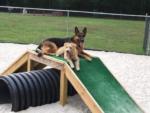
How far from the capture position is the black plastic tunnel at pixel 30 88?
803cm

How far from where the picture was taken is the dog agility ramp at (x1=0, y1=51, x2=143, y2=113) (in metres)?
7.81

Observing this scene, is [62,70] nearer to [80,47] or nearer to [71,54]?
[71,54]

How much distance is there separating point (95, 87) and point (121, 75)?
3.95 meters

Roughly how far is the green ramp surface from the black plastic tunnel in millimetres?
648

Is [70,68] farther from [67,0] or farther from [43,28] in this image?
[67,0]

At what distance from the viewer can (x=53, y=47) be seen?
9195 mm

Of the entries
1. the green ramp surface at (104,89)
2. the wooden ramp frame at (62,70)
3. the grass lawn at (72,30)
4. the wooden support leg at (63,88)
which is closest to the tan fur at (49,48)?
the wooden ramp frame at (62,70)

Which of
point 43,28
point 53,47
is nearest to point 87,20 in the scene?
point 43,28

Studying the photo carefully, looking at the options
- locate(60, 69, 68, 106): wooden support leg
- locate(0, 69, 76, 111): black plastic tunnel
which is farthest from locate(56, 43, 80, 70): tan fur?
locate(0, 69, 76, 111): black plastic tunnel

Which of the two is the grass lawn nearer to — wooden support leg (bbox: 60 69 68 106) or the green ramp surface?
the green ramp surface

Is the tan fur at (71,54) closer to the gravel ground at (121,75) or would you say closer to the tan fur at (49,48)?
the tan fur at (49,48)

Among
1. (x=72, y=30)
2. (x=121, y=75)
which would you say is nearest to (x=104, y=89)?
(x=121, y=75)

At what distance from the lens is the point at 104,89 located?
8.37m

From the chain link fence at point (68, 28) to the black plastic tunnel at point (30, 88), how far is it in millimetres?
9514
